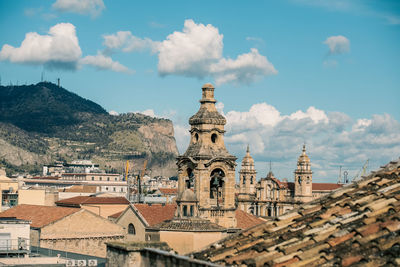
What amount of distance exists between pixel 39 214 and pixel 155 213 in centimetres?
1479

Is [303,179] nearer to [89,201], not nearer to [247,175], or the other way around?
[247,175]

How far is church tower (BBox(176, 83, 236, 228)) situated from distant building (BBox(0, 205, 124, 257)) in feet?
50.1

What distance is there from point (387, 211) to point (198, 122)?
40.4m

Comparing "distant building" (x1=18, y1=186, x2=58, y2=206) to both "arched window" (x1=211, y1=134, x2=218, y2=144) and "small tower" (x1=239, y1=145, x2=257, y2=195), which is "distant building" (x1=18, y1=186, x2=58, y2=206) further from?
"arched window" (x1=211, y1=134, x2=218, y2=144)

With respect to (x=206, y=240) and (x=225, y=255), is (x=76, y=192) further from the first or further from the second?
(x=225, y=255)

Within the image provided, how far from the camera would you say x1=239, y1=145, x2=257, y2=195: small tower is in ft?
349

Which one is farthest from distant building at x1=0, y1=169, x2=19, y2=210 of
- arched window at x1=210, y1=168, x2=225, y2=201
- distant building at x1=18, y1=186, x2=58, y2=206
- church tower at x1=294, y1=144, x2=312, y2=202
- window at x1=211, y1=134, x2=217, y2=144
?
window at x1=211, y1=134, x2=217, y2=144

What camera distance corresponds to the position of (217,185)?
5288 centimetres

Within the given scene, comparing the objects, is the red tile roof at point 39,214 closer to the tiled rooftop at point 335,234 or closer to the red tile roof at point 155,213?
the red tile roof at point 155,213

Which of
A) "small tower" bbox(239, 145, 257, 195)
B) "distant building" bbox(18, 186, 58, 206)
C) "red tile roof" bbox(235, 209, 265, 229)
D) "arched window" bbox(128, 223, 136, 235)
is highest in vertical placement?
"small tower" bbox(239, 145, 257, 195)

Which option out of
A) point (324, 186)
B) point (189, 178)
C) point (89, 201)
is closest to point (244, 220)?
point (189, 178)

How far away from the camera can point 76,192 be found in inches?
4712

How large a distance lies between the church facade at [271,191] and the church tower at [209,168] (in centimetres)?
5163

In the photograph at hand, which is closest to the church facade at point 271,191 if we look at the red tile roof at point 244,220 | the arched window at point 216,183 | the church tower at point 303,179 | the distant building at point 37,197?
the church tower at point 303,179
